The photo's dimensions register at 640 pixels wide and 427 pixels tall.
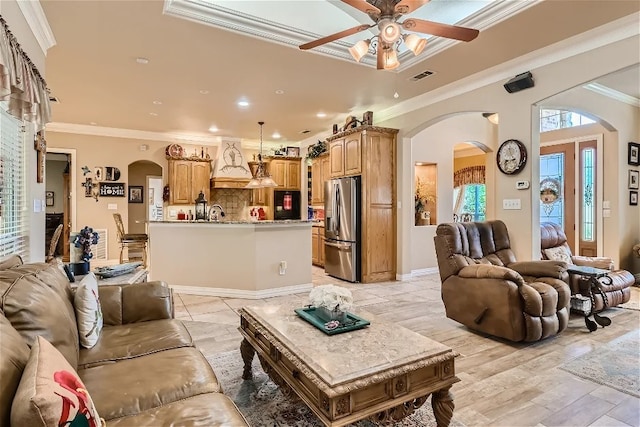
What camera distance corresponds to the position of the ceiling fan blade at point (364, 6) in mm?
2275

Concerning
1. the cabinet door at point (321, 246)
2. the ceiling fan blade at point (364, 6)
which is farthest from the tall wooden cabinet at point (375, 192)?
the ceiling fan blade at point (364, 6)

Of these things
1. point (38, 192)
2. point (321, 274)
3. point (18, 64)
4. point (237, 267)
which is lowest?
point (321, 274)

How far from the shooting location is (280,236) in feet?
15.9

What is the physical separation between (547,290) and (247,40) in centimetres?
363

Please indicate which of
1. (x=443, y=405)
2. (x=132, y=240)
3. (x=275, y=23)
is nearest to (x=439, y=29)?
(x=275, y=23)

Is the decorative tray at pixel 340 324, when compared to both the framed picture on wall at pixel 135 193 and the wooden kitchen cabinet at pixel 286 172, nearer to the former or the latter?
the wooden kitchen cabinet at pixel 286 172

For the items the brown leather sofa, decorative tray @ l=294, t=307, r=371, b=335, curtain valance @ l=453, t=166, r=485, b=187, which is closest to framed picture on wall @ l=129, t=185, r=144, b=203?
the brown leather sofa

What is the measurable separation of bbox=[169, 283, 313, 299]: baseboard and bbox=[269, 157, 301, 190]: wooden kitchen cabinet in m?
3.98

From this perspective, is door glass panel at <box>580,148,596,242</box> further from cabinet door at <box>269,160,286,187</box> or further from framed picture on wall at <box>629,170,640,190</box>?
cabinet door at <box>269,160,286,187</box>

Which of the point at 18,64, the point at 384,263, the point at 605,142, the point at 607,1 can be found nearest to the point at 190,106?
the point at 18,64

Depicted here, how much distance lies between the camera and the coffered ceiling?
303 centimetres

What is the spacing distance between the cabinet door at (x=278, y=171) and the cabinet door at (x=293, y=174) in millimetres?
104

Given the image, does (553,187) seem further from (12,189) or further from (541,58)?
(12,189)

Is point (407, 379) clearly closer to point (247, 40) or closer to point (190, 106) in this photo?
point (247, 40)
